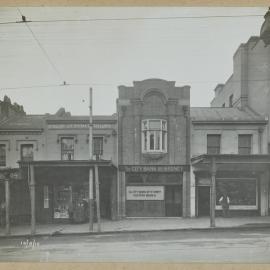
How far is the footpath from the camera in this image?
61.5 ft

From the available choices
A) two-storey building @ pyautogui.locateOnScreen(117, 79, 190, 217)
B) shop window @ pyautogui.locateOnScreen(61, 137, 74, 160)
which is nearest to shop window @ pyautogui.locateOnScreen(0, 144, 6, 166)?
shop window @ pyautogui.locateOnScreen(61, 137, 74, 160)

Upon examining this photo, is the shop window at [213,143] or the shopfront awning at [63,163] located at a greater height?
the shop window at [213,143]

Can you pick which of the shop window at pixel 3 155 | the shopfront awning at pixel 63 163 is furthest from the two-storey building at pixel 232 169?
the shop window at pixel 3 155

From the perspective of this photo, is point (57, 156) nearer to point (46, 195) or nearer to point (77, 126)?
point (77, 126)

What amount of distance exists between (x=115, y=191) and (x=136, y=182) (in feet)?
4.26

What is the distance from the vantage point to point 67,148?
80.3 feet

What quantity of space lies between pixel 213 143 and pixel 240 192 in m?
3.12

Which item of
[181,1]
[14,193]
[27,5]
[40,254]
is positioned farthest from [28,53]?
[14,193]

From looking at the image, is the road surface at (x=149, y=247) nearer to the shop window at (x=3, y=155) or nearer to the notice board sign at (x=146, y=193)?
the notice board sign at (x=146, y=193)

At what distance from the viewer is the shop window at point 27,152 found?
24109 millimetres

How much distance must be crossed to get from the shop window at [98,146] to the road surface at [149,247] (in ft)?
23.4

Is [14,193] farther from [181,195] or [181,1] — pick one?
[181,1]

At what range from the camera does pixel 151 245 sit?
1420 centimetres

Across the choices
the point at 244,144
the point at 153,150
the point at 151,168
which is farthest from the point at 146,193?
the point at 244,144
